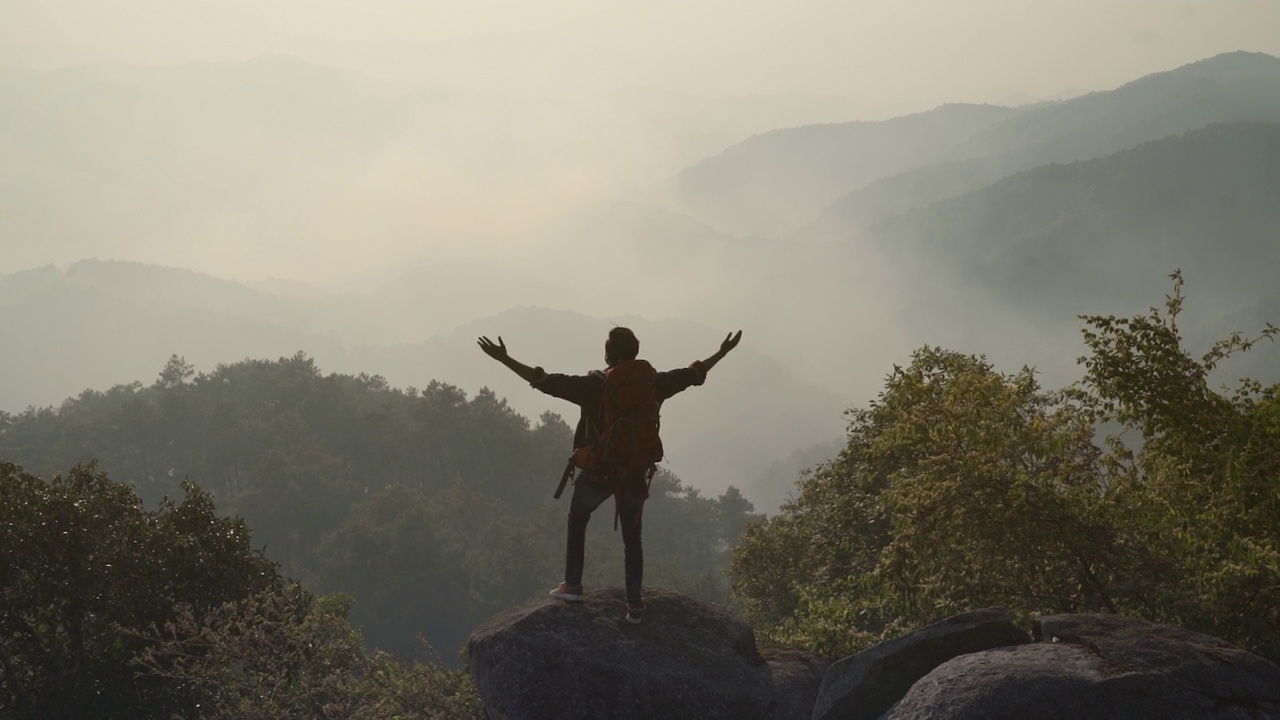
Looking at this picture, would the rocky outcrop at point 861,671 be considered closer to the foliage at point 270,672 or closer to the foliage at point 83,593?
the foliage at point 270,672

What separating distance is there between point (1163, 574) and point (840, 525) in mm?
11450

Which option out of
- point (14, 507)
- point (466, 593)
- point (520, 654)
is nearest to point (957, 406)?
point (520, 654)

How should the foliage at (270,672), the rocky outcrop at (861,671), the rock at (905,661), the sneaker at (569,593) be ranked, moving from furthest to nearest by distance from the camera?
1. the foliage at (270,672)
2. the sneaker at (569,593)
3. the rock at (905,661)
4. the rocky outcrop at (861,671)

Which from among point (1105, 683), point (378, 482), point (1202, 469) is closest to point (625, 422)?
point (1105, 683)

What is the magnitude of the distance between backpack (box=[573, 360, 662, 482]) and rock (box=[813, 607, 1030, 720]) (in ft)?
8.85

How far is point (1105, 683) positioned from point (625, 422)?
455 centimetres

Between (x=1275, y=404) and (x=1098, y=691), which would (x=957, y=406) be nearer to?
(x=1275, y=404)

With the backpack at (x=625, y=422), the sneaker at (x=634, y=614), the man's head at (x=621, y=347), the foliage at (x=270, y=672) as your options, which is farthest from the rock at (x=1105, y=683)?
the foliage at (x=270, y=672)

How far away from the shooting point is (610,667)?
9281 millimetres

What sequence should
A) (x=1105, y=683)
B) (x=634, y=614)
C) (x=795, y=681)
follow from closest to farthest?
(x=1105, y=683), (x=634, y=614), (x=795, y=681)

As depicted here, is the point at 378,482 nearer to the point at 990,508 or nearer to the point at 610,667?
the point at 990,508

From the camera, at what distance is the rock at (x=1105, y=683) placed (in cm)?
716

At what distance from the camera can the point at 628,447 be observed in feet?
31.0

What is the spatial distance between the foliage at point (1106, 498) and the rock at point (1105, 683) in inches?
77.9
